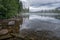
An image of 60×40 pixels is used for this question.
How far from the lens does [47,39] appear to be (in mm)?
12523

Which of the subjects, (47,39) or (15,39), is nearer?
(15,39)

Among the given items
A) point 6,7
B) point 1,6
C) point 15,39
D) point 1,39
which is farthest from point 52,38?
point 6,7

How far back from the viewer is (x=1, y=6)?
22.2 meters

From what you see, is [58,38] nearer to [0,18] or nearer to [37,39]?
[37,39]

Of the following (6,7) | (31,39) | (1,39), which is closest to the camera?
(1,39)

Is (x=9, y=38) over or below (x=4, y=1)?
below

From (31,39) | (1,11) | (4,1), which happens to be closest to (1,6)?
(1,11)

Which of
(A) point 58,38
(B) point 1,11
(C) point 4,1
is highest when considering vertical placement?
(C) point 4,1

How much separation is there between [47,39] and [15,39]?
2.84 metres

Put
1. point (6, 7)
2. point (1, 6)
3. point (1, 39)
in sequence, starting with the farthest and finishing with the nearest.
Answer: point (6, 7)
point (1, 6)
point (1, 39)

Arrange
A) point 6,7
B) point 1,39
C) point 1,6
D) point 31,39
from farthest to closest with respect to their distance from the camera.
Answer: point 6,7 < point 1,6 < point 31,39 < point 1,39

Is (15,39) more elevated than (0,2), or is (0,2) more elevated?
(0,2)

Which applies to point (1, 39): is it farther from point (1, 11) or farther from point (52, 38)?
point (1, 11)

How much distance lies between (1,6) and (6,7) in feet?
6.76
